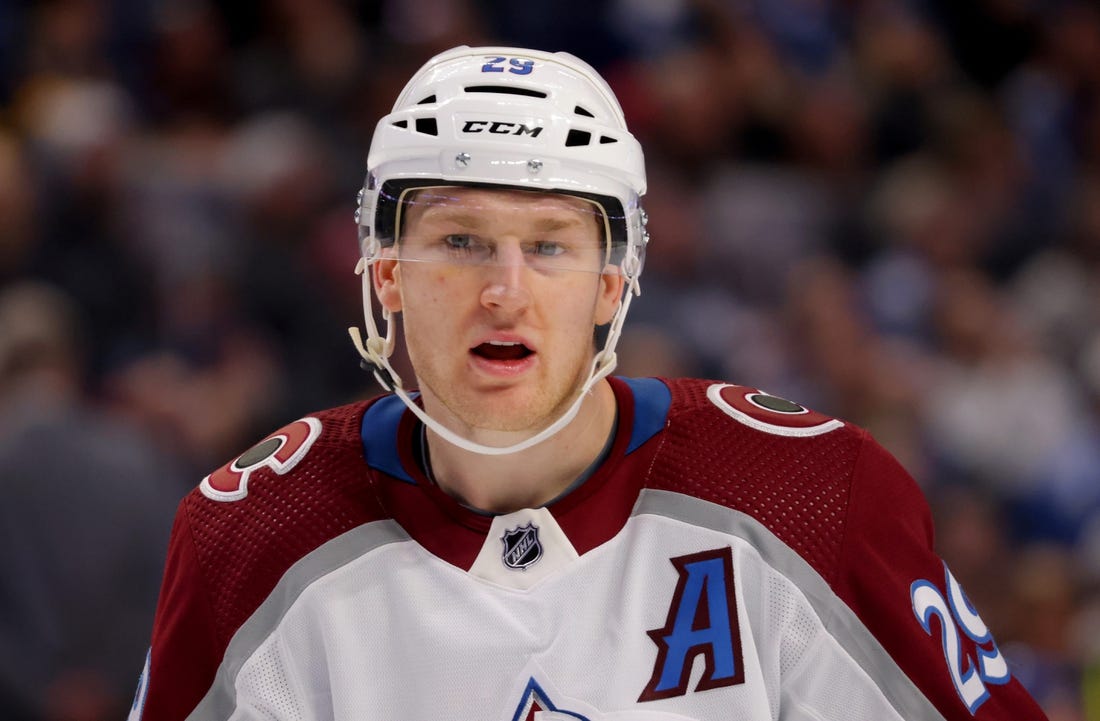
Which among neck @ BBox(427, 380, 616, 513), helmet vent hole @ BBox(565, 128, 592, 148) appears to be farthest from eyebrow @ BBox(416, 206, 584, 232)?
neck @ BBox(427, 380, 616, 513)

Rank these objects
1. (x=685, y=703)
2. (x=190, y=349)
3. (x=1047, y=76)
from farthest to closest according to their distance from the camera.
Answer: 1. (x=1047, y=76)
2. (x=190, y=349)
3. (x=685, y=703)

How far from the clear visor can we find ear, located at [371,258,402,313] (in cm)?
5

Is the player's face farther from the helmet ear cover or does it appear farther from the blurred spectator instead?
the blurred spectator

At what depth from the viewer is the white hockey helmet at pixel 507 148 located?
6.47 ft

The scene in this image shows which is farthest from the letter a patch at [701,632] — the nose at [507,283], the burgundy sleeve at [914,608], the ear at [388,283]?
the ear at [388,283]

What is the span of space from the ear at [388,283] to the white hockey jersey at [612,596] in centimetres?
21

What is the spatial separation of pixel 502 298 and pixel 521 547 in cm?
35

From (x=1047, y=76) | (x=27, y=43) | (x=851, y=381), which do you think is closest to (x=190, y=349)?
(x=27, y=43)

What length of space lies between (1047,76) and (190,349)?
12.3 feet

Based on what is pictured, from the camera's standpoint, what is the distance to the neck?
2.09m

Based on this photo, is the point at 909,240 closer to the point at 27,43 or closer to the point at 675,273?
the point at 675,273

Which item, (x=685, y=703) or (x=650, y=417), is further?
(x=650, y=417)

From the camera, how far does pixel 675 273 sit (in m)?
5.11

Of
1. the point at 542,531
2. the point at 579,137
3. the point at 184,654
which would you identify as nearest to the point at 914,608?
the point at 542,531
